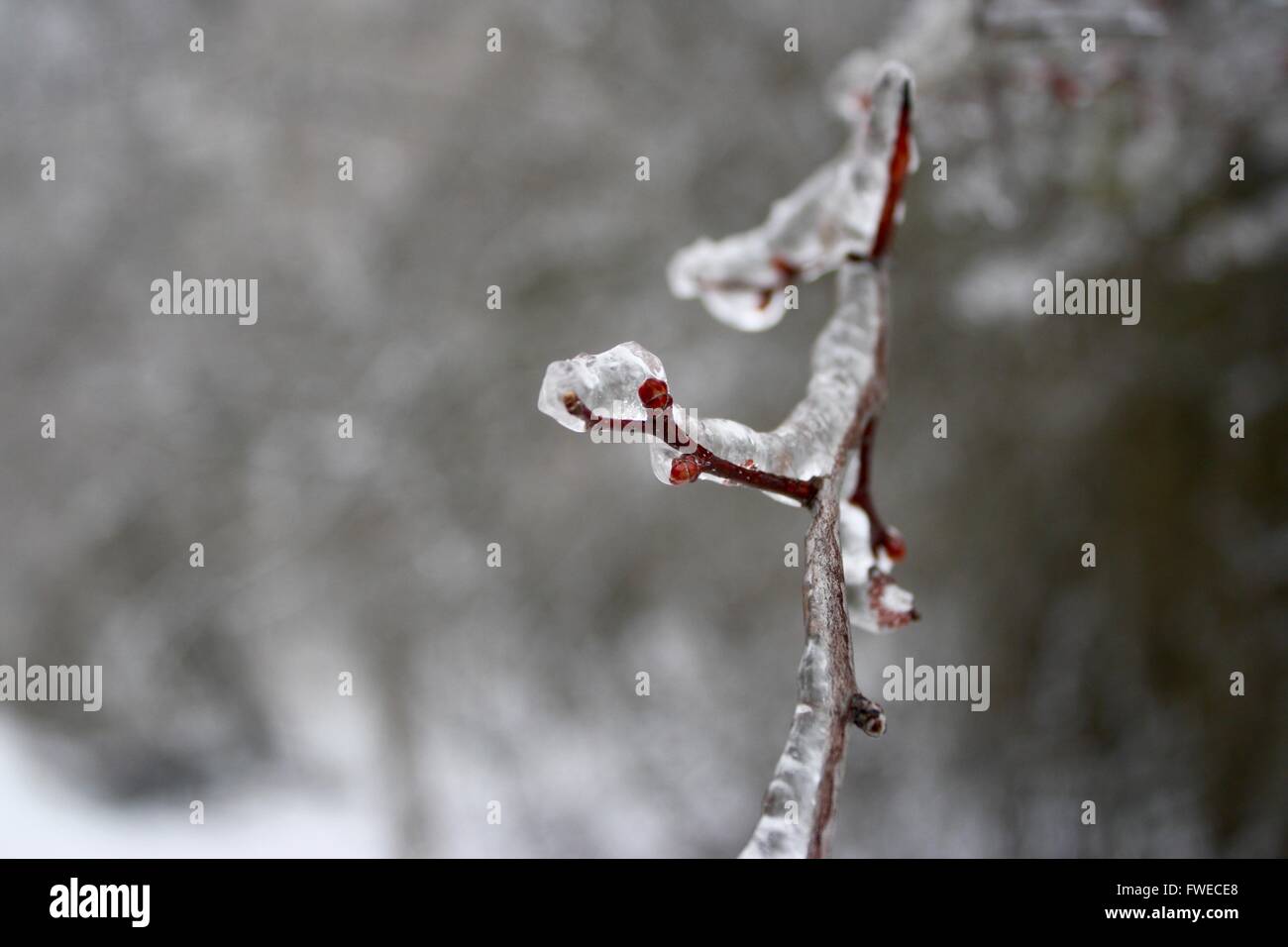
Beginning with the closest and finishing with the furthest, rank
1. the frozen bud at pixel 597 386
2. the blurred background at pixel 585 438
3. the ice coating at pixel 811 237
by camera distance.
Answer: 1. the frozen bud at pixel 597 386
2. the ice coating at pixel 811 237
3. the blurred background at pixel 585 438

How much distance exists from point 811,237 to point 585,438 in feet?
9.05

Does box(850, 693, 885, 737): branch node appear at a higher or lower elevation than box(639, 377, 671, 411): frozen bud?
lower

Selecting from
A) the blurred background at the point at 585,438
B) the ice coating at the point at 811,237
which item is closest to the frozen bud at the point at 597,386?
the ice coating at the point at 811,237

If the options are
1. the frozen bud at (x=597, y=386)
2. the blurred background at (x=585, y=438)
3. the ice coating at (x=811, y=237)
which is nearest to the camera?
the frozen bud at (x=597, y=386)

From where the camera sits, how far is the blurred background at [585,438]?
3221 millimetres

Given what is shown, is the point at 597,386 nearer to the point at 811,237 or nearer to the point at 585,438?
the point at 811,237

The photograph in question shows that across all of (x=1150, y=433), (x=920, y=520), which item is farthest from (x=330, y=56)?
(x=1150, y=433)

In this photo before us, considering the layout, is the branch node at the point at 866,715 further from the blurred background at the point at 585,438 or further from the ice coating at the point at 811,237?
the blurred background at the point at 585,438

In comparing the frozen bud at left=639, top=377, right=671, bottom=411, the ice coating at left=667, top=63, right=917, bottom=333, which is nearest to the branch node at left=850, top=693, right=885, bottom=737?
the frozen bud at left=639, top=377, right=671, bottom=411

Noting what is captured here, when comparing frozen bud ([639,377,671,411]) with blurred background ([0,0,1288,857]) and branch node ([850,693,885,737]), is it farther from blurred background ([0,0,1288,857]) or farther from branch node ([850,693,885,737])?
blurred background ([0,0,1288,857])

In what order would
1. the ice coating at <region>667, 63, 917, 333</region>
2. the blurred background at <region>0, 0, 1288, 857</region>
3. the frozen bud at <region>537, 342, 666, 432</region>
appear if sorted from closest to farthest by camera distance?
1. the frozen bud at <region>537, 342, 666, 432</region>
2. the ice coating at <region>667, 63, 917, 333</region>
3. the blurred background at <region>0, 0, 1288, 857</region>

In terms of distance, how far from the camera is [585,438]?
3807mm

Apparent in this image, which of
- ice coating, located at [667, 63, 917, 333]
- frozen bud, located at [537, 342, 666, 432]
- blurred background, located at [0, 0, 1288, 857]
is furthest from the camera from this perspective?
blurred background, located at [0, 0, 1288, 857]

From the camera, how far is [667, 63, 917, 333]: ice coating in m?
1.01
